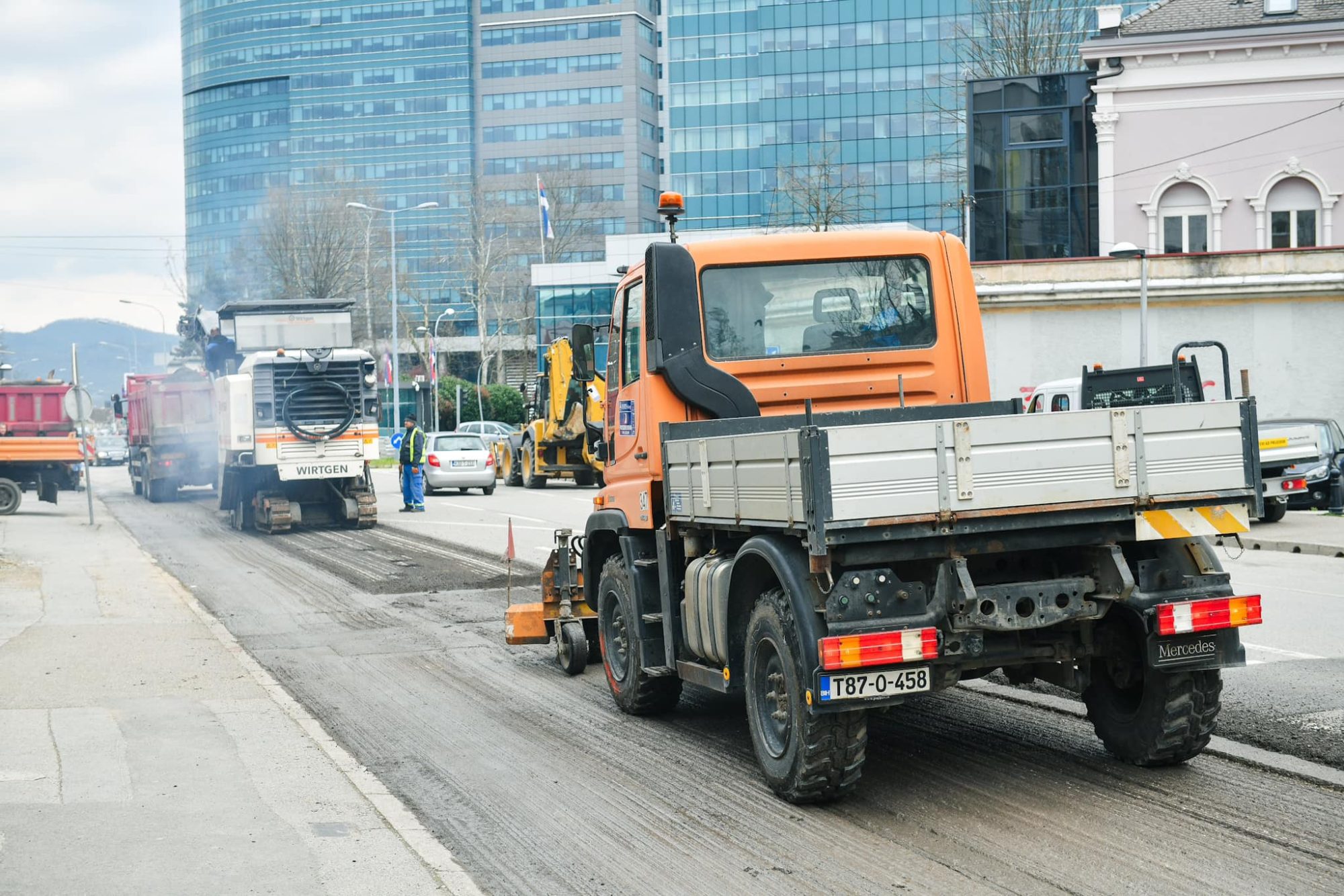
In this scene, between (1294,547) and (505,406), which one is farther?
(505,406)

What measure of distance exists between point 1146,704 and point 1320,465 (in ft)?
58.5

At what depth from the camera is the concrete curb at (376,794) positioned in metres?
5.56

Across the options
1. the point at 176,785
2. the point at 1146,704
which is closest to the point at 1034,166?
the point at 1146,704

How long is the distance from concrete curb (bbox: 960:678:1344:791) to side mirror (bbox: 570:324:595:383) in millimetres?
3346

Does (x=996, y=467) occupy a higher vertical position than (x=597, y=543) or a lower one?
higher

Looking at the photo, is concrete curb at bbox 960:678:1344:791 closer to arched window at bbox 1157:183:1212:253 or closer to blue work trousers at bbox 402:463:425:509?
blue work trousers at bbox 402:463:425:509

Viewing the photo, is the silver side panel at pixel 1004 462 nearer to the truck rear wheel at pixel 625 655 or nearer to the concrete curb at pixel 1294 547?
the truck rear wheel at pixel 625 655

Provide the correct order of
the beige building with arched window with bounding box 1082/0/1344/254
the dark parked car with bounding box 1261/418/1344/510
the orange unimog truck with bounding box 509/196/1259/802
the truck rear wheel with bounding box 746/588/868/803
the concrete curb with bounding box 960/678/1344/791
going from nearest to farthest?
the orange unimog truck with bounding box 509/196/1259/802 → the truck rear wheel with bounding box 746/588/868/803 → the concrete curb with bounding box 960/678/1344/791 → the dark parked car with bounding box 1261/418/1344/510 → the beige building with arched window with bounding box 1082/0/1344/254

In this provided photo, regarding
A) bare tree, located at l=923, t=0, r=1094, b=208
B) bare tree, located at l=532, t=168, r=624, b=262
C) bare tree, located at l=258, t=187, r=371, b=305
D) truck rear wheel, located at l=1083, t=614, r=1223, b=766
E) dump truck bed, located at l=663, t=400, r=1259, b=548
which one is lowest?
truck rear wheel, located at l=1083, t=614, r=1223, b=766

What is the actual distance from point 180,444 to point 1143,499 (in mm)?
31971

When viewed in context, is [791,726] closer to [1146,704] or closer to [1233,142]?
[1146,704]

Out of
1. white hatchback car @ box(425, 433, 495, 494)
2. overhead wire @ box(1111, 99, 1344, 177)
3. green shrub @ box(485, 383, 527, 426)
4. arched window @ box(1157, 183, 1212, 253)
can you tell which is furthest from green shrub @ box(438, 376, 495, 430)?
arched window @ box(1157, 183, 1212, 253)

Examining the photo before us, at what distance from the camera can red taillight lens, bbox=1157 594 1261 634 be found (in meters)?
6.28

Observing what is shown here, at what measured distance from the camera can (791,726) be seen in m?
6.44
